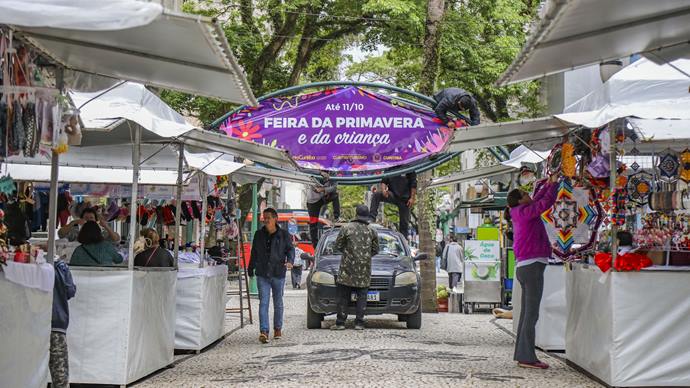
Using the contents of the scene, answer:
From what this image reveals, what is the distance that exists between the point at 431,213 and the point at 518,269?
37.6ft

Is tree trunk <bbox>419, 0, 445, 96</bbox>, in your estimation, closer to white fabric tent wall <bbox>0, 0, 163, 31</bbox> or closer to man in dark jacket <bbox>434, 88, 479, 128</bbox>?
man in dark jacket <bbox>434, 88, 479, 128</bbox>

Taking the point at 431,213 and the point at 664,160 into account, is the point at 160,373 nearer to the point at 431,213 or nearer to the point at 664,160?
the point at 664,160

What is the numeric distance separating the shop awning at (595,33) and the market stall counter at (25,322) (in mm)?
A: 3945

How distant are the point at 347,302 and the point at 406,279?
109 centimetres

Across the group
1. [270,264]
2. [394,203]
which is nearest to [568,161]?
[270,264]

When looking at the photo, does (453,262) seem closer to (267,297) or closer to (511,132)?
(267,297)

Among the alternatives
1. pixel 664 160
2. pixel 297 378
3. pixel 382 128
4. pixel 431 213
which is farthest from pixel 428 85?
pixel 297 378

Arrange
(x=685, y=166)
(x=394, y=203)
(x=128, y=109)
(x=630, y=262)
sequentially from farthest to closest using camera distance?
(x=394, y=203) < (x=685, y=166) < (x=128, y=109) < (x=630, y=262)

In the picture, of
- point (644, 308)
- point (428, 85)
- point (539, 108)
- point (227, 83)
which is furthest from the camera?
point (539, 108)

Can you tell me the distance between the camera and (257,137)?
1542 cm

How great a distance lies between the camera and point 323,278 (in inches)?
631

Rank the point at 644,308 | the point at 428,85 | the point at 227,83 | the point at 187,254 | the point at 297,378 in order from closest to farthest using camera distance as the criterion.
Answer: the point at 227,83, the point at 644,308, the point at 297,378, the point at 187,254, the point at 428,85

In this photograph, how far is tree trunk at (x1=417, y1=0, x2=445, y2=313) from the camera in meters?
21.1

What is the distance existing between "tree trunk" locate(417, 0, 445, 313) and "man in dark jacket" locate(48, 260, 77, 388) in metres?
13.3
